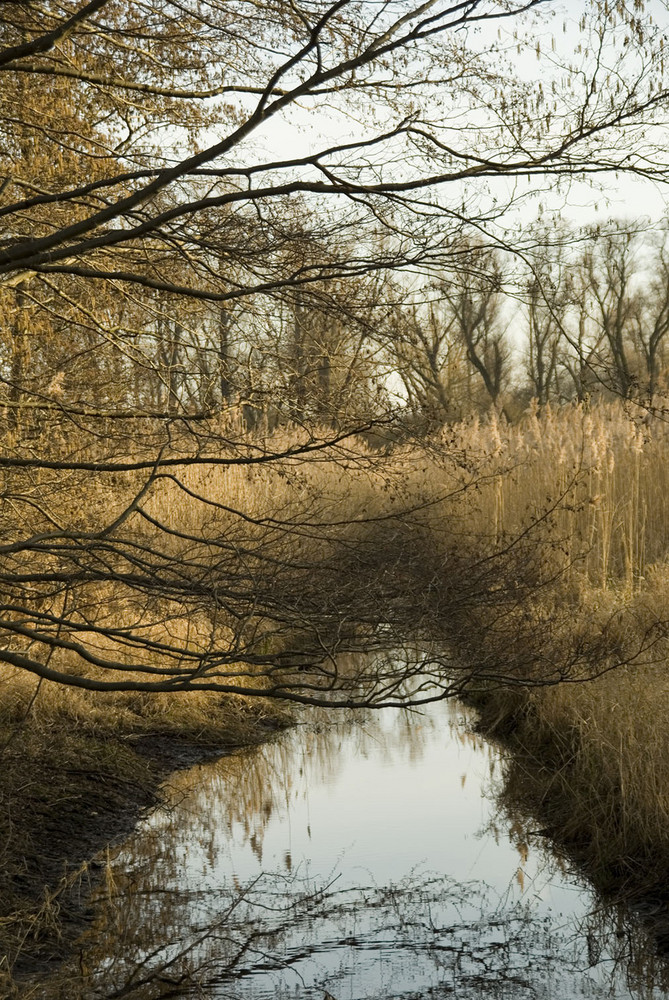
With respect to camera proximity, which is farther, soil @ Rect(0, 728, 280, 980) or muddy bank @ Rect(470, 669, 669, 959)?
muddy bank @ Rect(470, 669, 669, 959)

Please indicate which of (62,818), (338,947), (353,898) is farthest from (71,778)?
(338,947)

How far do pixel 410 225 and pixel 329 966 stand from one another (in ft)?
9.68

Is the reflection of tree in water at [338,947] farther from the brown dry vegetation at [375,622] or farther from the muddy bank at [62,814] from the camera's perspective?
the brown dry vegetation at [375,622]

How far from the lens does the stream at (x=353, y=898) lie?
13.8 feet

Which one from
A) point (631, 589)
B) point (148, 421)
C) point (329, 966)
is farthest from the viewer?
point (631, 589)

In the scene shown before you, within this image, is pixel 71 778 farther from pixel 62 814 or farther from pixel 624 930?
pixel 624 930

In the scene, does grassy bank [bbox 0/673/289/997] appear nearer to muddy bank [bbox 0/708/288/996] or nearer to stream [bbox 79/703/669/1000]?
muddy bank [bbox 0/708/288/996]

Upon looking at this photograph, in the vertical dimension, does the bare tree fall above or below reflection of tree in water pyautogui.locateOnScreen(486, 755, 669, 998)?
above

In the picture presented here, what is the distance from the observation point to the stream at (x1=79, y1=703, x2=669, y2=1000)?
13.8ft

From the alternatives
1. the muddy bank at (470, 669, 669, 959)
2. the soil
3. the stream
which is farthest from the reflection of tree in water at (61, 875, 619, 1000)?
the muddy bank at (470, 669, 669, 959)

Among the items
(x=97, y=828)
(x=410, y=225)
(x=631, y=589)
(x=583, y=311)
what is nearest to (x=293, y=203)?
(x=410, y=225)

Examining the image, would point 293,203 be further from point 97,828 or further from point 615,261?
point 615,261

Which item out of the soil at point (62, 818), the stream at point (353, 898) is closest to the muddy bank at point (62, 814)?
the soil at point (62, 818)

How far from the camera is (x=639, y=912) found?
15.4ft
